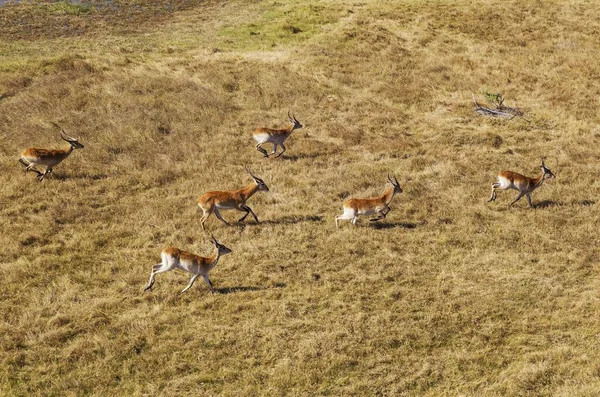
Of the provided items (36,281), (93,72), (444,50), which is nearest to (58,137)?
(93,72)

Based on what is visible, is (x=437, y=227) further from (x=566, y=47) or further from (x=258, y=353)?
(x=566, y=47)

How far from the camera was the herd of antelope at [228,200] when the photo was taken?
12266 mm

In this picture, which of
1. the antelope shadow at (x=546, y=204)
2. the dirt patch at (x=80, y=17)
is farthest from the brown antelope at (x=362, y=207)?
the dirt patch at (x=80, y=17)

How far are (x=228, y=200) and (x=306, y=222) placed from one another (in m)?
2.32

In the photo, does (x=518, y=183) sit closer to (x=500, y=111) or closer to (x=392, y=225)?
(x=392, y=225)

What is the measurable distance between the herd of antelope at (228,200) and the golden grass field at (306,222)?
0.40 meters

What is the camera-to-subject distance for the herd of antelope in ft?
40.2

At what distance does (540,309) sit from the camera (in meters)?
12.3

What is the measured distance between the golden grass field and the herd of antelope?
404 mm

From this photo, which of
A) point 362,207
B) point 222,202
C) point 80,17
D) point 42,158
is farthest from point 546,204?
point 80,17

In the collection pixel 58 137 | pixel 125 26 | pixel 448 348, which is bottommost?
pixel 125 26

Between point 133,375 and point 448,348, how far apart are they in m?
6.15

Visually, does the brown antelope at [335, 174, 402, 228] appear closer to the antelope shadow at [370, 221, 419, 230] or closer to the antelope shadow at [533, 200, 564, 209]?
the antelope shadow at [370, 221, 419, 230]

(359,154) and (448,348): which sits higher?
(448,348)
